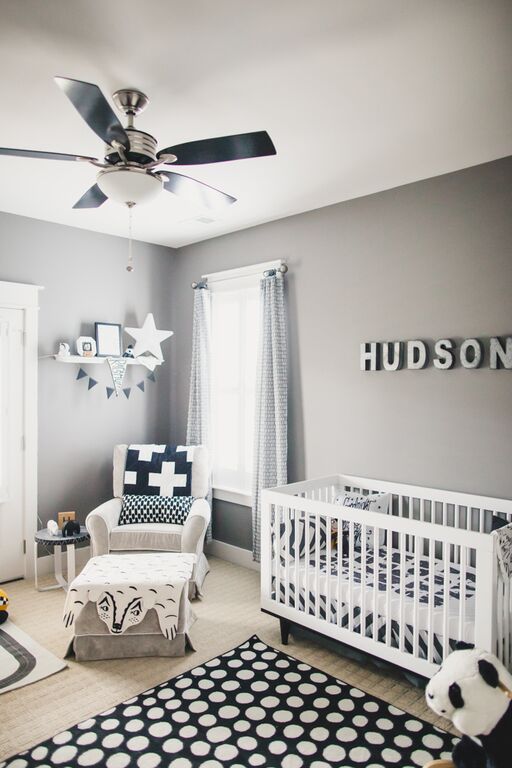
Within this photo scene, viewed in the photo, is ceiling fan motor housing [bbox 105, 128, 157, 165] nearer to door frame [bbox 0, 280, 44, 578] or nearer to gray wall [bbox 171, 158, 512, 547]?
gray wall [bbox 171, 158, 512, 547]

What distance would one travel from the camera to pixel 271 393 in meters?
3.93

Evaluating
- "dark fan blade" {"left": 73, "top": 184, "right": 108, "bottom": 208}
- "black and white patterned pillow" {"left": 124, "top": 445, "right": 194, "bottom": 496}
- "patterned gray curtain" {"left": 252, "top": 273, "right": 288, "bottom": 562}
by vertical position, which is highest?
"dark fan blade" {"left": 73, "top": 184, "right": 108, "bottom": 208}

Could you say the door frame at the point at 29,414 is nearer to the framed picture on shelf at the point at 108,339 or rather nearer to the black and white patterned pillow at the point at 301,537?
the framed picture on shelf at the point at 108,339

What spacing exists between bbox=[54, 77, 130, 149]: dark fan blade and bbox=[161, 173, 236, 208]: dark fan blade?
1.15 ft

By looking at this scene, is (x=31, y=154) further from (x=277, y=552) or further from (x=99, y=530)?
(x=99, y=530)

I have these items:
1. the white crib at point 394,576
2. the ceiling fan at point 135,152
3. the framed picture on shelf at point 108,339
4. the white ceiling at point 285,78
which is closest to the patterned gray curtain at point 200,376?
the framed picture on shelf at point 108,339

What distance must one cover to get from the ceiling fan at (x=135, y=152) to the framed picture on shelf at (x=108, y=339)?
221 centimetres

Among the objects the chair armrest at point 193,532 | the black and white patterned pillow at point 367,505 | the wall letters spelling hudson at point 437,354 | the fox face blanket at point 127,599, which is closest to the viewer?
the fox face blanket at point 127,599

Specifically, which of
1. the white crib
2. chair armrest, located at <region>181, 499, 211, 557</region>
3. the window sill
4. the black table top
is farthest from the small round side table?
the white crib

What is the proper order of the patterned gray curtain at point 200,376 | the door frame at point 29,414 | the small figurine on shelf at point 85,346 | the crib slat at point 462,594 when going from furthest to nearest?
the patterned gray curtain at point 200,376 → the small figurine on shelf at point 85,346 → the door frame at point 29,414 → the crib slat at point 462,594

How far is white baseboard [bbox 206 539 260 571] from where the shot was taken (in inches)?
166

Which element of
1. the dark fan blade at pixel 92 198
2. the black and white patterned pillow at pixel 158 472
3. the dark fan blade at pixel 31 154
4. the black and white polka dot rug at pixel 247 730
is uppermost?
the dark fan blade at pixel 92 198

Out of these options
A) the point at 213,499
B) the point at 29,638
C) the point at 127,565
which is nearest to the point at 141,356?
the point at 213,499

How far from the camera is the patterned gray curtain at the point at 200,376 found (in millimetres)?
4453
